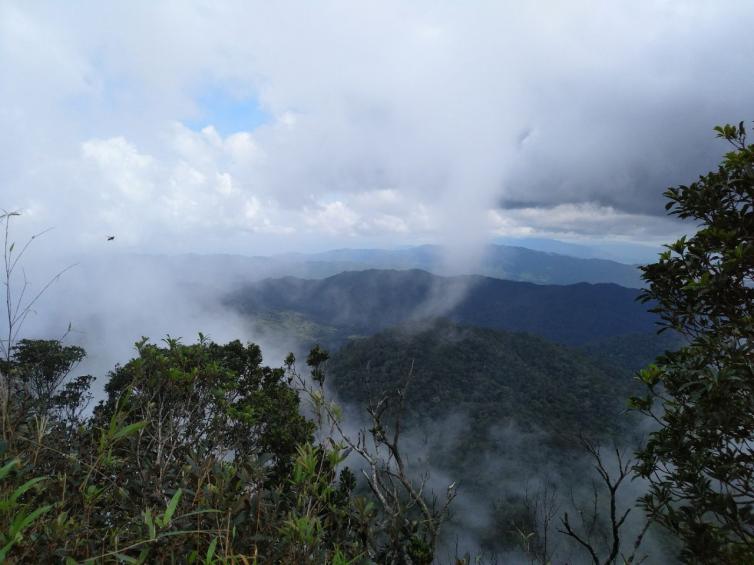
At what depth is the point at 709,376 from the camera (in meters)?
4.76

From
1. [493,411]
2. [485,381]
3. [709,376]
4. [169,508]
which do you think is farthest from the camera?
[485,381]

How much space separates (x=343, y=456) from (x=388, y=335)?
19009cm

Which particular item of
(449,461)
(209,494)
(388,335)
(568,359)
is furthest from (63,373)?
(568,359)

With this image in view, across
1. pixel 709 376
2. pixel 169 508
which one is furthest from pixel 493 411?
Answer: pixel 169 508

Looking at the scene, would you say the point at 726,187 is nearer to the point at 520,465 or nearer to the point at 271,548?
the point at 271,548

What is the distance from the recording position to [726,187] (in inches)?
228

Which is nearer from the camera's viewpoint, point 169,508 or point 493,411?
point 169,508

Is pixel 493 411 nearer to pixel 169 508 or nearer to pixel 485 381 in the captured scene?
pixel 485 381

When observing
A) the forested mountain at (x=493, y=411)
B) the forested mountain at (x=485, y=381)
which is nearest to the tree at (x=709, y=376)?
the forested mountain at (x=493, y=411)

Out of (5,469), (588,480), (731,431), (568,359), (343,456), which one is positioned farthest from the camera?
(568,359)

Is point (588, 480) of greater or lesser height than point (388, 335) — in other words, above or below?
below

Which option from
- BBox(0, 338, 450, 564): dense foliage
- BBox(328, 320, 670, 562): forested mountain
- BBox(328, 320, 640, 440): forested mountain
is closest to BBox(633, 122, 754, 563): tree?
BBox(0, 338, 450, 564): dense foliage

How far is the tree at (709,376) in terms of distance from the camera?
4.80 meters

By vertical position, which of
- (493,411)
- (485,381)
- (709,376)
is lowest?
(493,411)
